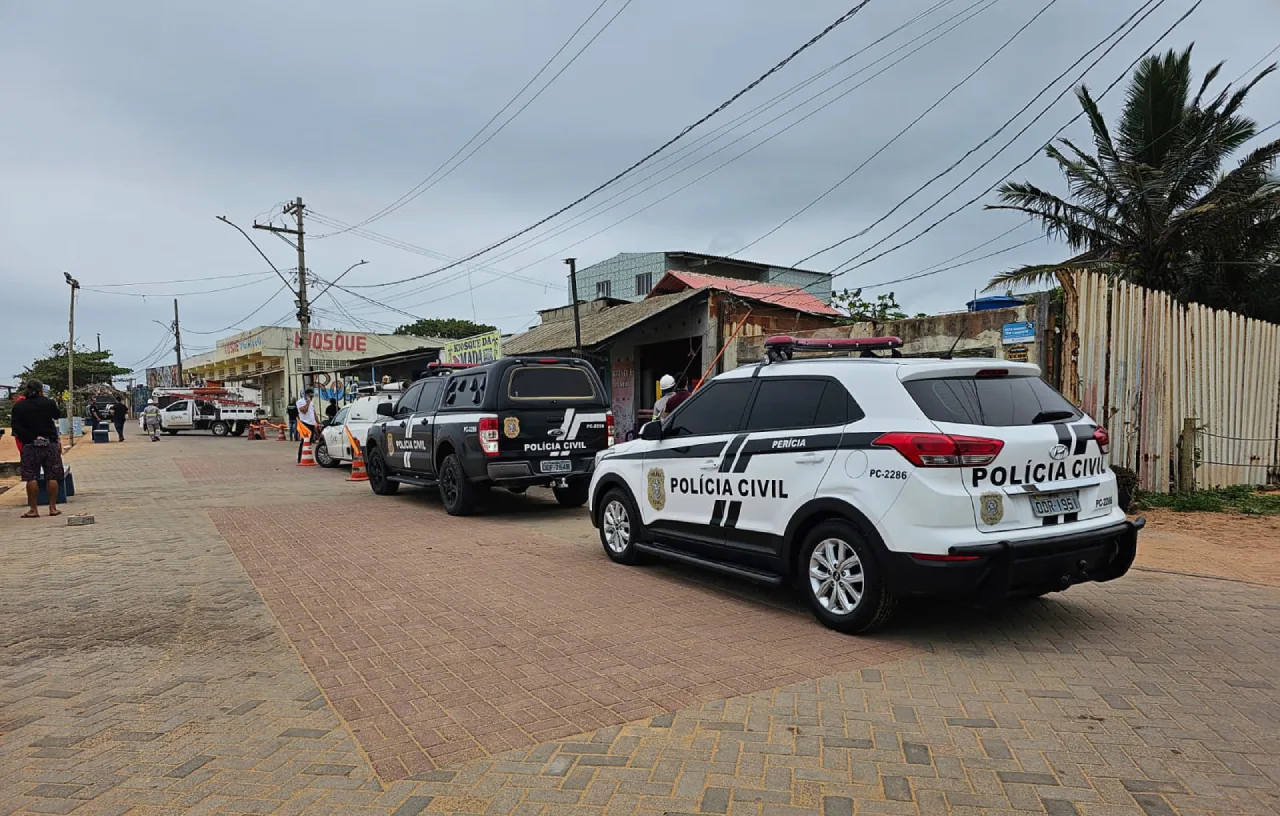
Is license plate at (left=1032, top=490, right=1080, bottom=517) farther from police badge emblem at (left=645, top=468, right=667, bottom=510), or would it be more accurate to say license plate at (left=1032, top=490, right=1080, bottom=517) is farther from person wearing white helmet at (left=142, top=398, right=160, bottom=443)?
person wearing white helmet at (left=142, top=398, right=160, bottom=443)

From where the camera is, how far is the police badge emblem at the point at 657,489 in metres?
6.66

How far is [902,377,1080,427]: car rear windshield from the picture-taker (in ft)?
15.3

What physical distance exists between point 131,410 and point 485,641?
84.8 metres

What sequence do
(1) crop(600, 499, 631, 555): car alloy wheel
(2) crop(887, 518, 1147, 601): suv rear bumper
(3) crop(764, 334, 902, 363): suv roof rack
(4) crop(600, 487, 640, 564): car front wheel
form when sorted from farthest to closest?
(1) crop(600, 499, 631, 555): car alloy wheel → (4) crop(600, 487, 640, 564): car front wheel → (3) crop(764, 334, 902, 363): suv roof rack → (2) crop(887, 518, 1147, 601): suv rear bumper

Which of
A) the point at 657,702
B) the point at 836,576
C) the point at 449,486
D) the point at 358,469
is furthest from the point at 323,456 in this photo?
the point at 657,702

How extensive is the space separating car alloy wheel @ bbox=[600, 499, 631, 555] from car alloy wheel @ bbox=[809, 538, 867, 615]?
90.5 inches

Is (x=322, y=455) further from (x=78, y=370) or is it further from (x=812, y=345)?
(x=78, y=370)

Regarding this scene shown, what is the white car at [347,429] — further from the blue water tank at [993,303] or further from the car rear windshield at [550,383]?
the blue water tank at [993,303]

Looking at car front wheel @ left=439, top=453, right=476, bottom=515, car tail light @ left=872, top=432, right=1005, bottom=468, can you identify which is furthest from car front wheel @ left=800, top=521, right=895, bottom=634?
car front wheel @ left=439, top=453, right=476, bottom=515

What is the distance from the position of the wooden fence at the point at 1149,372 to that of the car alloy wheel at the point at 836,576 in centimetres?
626

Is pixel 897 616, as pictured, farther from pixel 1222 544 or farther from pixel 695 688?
pixel 1222 544

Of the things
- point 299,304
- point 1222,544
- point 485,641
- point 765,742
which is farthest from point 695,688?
point 299,304

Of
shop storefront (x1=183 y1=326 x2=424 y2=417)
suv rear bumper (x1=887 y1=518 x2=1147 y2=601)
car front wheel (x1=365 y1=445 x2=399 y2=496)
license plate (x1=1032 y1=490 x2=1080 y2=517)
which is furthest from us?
shop storefront (x1=183 y1=326 x2=424 y2=417)

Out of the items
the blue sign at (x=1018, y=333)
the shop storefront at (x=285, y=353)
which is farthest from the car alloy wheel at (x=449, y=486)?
the shop storefront at (x=285, y=353)
